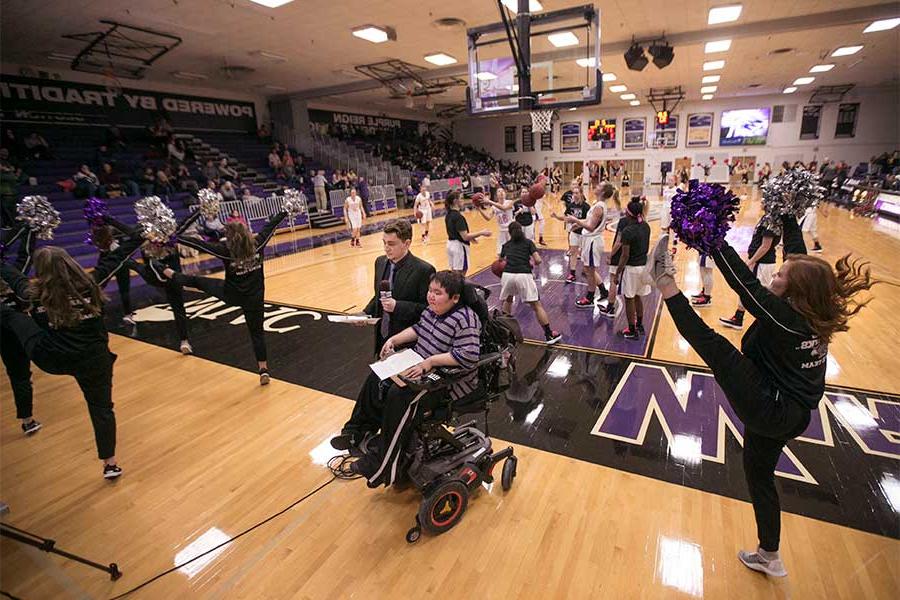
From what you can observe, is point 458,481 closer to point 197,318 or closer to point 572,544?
point 572,544

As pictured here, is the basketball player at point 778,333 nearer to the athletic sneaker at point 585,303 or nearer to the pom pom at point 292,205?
the pom pom at point 292,205

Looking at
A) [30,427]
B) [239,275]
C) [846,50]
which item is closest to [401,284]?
[239,275]

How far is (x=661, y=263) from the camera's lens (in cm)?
206

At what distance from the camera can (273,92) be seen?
758 inches

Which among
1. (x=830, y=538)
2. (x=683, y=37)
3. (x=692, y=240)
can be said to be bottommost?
(x=830, y=538)

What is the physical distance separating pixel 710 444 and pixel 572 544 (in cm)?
156

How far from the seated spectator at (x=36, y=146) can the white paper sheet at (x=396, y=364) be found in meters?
15.7

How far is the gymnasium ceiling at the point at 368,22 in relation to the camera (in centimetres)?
899

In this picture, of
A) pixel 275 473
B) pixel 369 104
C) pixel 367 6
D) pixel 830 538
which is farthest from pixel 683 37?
pixel 369 104

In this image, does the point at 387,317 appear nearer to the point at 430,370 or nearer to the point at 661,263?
the point at 430,370

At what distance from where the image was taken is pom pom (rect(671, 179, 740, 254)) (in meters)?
2.07

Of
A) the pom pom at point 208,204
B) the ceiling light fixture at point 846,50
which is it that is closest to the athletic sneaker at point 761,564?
the pom pom at point 208,204

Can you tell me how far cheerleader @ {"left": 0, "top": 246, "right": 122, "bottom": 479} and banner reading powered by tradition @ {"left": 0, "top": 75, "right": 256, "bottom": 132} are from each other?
48.0 feet

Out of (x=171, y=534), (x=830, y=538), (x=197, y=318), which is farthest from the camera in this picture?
(x=197, y=318)
